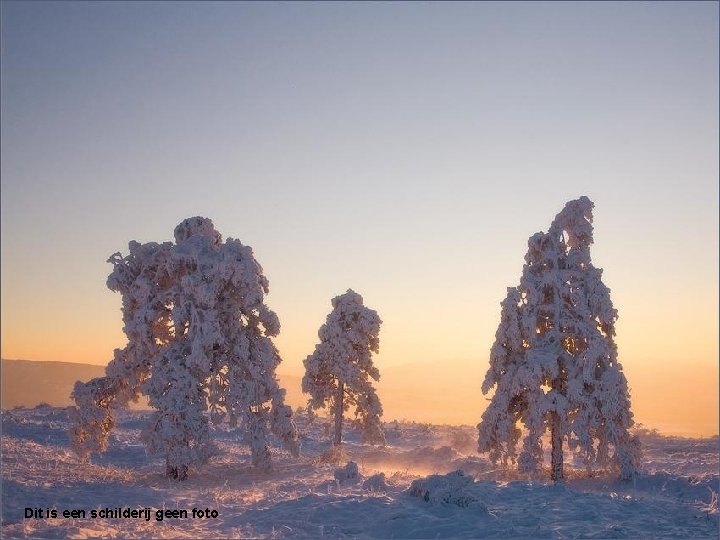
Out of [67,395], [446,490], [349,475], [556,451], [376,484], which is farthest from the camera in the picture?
[67,395]

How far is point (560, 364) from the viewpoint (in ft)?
74.5

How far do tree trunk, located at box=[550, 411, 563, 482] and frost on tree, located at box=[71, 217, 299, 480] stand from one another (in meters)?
10.6

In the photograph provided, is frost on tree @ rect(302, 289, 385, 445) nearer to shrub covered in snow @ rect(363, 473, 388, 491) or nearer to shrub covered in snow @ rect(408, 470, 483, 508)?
shrub covered in snow @ rect(363, 473, 388, 491)

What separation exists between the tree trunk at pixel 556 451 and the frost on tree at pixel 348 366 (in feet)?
41.2

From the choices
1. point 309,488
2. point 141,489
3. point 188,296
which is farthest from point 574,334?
point 141,489

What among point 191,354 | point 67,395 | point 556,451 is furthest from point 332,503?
point 67,395

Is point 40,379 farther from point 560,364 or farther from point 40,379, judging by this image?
point 560,364

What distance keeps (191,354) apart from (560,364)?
48.5 ft

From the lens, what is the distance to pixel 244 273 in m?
20.0

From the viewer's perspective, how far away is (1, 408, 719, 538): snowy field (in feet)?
38.3

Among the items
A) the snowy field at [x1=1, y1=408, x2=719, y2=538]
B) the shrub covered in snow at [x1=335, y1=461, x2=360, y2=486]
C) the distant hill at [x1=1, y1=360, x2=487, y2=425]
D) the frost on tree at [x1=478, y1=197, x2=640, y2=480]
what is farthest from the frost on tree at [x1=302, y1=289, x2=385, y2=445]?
the distant hill at [x1=1, y1=360, x2=487, y2=425]

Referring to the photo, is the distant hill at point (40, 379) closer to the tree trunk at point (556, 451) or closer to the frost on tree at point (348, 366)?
the frost on tree at point (348, 366)

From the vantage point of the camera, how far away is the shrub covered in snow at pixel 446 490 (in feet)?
45.6

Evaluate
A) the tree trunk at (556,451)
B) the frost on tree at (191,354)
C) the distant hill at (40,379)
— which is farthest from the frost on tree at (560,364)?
the distant hill at (40,379)
